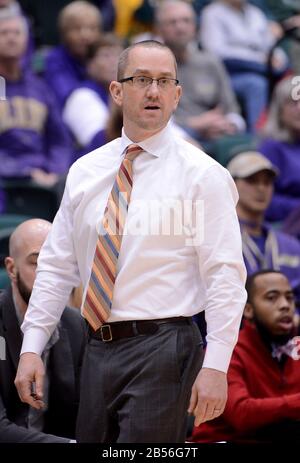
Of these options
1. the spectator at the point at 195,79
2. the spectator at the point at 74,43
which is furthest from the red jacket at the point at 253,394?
the spectator at the point at 74,43

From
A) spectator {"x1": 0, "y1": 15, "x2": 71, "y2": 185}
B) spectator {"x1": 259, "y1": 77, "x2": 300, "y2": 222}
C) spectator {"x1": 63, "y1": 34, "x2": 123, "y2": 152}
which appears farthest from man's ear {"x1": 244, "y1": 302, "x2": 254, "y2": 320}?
spectator {"x1": 63, "y1": 34, "x2": 123, "y2": 152}

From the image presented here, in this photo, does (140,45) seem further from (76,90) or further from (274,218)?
(76,90)

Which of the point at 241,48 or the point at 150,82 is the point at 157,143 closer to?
the point at 150,82

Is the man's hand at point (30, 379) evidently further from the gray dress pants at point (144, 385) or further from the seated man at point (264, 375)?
the seated man at point (264, 375)

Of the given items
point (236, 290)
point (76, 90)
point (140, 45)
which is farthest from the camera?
point (76, 90)

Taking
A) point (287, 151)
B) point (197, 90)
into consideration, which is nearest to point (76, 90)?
point (197, 90)

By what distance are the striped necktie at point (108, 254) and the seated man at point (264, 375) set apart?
99 cm

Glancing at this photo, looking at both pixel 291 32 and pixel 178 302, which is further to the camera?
pixel 291 32

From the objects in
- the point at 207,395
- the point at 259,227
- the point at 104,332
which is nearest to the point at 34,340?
the point at 104,332

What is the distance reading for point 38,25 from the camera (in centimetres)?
848

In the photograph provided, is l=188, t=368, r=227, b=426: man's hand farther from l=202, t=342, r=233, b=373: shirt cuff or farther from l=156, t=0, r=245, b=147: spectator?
l=156, t=0, r=245, b=147: spectator

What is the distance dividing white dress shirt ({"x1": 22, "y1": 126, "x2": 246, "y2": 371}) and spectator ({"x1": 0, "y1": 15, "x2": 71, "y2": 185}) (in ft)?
9.51

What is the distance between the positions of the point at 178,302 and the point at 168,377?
221 mm

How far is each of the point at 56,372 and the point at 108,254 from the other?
0.87 meters
